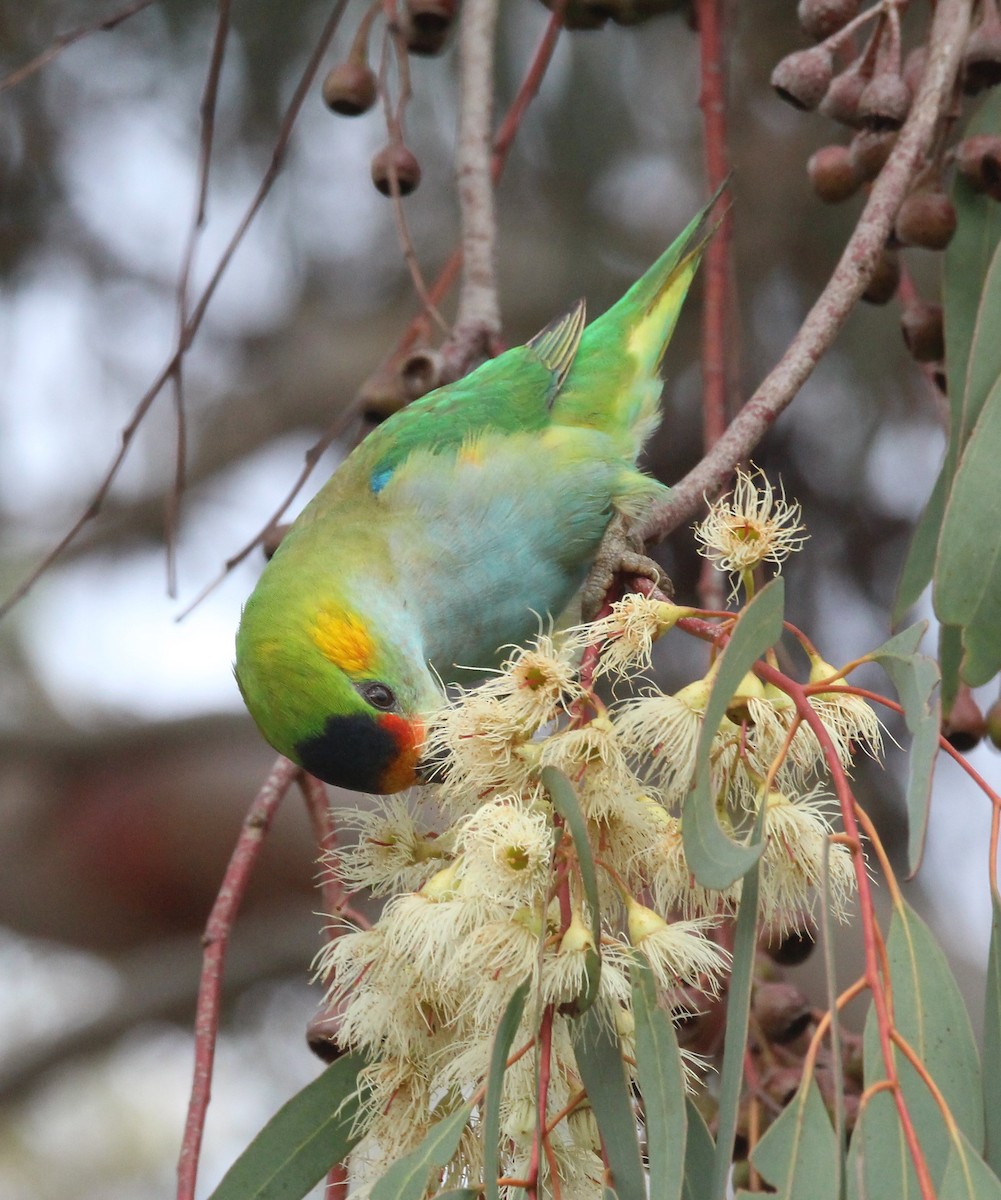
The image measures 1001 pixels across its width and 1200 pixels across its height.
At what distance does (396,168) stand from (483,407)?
585mm

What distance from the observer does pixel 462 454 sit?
3.04m

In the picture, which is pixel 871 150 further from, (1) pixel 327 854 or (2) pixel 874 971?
(2) pixel 874 971

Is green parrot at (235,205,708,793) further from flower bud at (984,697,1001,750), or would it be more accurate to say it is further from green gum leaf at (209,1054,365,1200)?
flower bud at (984,697,1001,750)

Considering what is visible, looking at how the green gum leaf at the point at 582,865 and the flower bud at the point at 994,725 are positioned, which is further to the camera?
the flower bud at the point at 994,725

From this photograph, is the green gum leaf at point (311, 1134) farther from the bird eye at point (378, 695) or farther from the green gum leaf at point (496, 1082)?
the bird eye at point (378, 695)

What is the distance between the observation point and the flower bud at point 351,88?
293cm

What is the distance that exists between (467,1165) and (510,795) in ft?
1.42

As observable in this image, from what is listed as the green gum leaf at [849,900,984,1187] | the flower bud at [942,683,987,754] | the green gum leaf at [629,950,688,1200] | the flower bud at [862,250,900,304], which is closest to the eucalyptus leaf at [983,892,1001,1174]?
the green gum leaf at [849,900,984,1187]

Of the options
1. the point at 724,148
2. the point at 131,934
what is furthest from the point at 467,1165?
the point at 131,934

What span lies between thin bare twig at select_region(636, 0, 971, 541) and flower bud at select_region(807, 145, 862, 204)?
0.64ft

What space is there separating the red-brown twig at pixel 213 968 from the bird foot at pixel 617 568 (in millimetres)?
640

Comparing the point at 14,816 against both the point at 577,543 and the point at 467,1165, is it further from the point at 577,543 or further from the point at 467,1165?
the point at 467,1165

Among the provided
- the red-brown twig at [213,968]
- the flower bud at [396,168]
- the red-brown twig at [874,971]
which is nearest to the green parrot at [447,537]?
the red-brown twig at [213,968]

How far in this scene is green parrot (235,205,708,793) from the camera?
2309 mm
